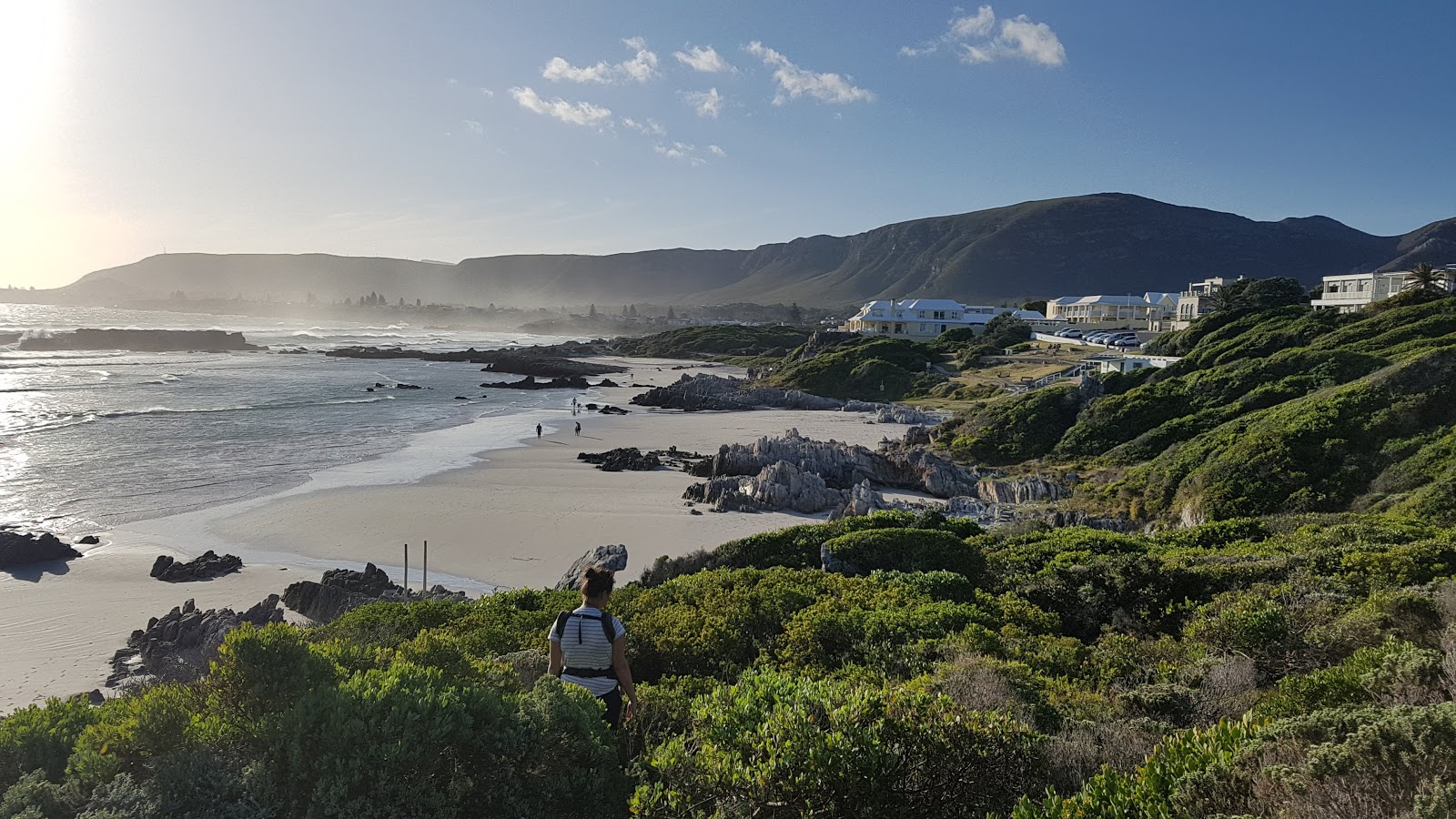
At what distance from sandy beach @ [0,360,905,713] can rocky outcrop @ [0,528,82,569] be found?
495 millimetres

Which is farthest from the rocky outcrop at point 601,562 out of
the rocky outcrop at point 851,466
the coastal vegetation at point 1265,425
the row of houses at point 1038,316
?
the row of houses at point 1038,316

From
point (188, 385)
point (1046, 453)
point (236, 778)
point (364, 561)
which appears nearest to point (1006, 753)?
point (236, 778)

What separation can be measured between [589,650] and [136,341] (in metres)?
109

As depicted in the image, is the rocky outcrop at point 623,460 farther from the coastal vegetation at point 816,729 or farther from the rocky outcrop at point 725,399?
the coastal vegetation at point 816,729

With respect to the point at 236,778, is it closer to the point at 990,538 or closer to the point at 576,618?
the point at 576,618

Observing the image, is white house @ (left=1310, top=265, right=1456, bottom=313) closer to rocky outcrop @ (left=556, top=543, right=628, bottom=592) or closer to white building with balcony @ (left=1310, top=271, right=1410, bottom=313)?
white building with balcony @ (left=1310, top=271, right=1410, bottom=313)

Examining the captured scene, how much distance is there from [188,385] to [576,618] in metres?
57.0

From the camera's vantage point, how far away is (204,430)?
33031 millimetres

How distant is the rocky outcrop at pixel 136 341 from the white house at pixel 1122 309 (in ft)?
314

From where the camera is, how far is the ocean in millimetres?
21608

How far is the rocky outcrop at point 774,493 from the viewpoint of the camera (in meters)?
20.5

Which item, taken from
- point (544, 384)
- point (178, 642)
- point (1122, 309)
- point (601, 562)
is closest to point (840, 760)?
point (601, 562)

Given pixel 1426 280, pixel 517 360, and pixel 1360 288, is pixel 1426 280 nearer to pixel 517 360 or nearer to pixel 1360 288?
pixel 1360 288

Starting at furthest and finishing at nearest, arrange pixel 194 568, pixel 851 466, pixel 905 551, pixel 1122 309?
1. pixel 1122 309
2. pixel 851 466
3. pixel 194 568
4. pixel 905 551
